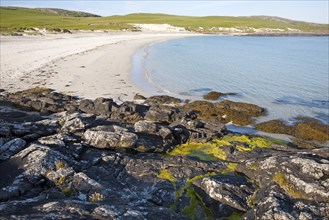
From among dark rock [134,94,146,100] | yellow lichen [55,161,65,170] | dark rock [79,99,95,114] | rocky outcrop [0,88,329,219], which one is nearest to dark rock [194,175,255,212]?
rocky outcrop [0,88,329,219]

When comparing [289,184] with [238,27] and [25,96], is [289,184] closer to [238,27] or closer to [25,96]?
[25,96]

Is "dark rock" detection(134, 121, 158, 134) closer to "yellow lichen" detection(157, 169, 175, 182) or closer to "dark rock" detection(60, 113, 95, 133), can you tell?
"dark rock" detection(60, 113, 95, 133)

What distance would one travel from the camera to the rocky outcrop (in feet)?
21.7

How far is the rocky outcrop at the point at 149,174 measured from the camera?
6.61 meters

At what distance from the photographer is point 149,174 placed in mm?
9070

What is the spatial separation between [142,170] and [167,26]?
131 meters

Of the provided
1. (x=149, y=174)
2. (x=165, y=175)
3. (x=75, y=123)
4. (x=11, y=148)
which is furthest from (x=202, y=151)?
(x=11, y=148)

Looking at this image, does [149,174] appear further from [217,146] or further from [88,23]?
[88,23]

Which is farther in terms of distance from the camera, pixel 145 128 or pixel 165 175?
pixel 145 128

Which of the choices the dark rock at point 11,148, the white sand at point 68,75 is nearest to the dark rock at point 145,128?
the dark rock at point 11,148

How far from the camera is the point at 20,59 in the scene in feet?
113

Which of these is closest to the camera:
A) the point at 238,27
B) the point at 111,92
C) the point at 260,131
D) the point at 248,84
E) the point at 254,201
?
the point at 254,201

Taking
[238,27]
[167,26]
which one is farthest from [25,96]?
[238,27]

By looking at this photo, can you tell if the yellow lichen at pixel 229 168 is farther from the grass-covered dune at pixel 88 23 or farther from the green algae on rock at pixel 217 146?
the grass-covered dune at pixel 88 23
